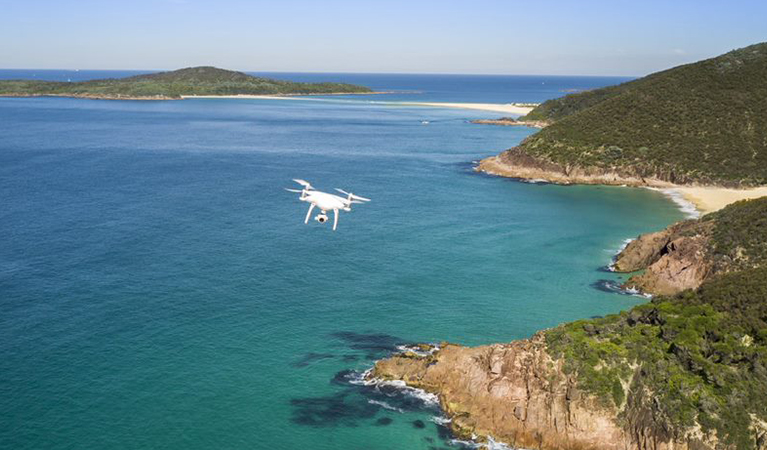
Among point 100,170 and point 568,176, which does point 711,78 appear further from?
point 100,170

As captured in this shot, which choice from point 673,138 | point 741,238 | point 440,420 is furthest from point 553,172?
point 440,420

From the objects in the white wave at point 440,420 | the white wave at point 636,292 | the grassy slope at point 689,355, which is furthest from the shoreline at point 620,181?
the white wave at point 440,420

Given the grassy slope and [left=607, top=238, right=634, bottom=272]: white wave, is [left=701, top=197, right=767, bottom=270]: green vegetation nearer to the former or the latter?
[left=607, top=238, right=634, bottom=272]: white wave

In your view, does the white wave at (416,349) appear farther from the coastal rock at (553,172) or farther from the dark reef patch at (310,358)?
the coastal rock at (553,172)

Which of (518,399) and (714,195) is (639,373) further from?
(714,195)

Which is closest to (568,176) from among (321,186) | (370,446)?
(321,186)

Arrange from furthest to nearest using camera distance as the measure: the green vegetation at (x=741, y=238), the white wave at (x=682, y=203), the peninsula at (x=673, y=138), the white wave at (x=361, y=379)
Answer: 1. the peninsula at (x=673, y=138)
2. the white wave at (x=682, y=203)
3. the green vegetation at (x=741, y=238)
4. the white wave at (x=361, y=379)

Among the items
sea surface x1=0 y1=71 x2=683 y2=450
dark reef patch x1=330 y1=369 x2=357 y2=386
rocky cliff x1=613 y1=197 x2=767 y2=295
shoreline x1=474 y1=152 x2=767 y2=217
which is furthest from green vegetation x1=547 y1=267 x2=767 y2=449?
shoreline x1=474 y1=152 x2=767 y2=217
